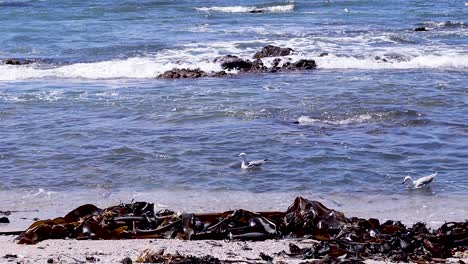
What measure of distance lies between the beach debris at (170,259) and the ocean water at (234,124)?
2026 mm

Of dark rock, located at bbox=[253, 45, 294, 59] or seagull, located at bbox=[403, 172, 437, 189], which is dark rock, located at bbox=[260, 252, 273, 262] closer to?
seagull, located at bbox=[403, 172, 437, 189]

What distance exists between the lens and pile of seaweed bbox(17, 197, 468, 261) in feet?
19.7

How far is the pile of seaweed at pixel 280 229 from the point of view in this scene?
5.99 meters

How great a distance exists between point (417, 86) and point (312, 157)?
560cm

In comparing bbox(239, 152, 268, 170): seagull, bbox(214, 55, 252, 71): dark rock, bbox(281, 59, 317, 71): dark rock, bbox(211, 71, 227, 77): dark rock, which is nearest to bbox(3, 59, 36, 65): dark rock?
bbox(214, 55, 252, 71): dark rock

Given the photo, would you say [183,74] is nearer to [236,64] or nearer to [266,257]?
[236,64]

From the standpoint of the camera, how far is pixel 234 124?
1133 centimetres

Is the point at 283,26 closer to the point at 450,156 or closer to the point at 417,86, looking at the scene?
the point at 417,86

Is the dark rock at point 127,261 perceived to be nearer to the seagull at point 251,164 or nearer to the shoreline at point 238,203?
the shoreline at point 238,203

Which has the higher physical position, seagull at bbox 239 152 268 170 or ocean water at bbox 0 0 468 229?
seagull at bbox 239 152 268 170

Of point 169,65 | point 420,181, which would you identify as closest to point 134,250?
point 420,181

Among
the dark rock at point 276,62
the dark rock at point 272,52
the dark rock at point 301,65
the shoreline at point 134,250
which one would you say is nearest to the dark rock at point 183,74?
the dark rock at point 276,62

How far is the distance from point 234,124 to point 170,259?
231 inches

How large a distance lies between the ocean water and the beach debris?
2.03 metres
